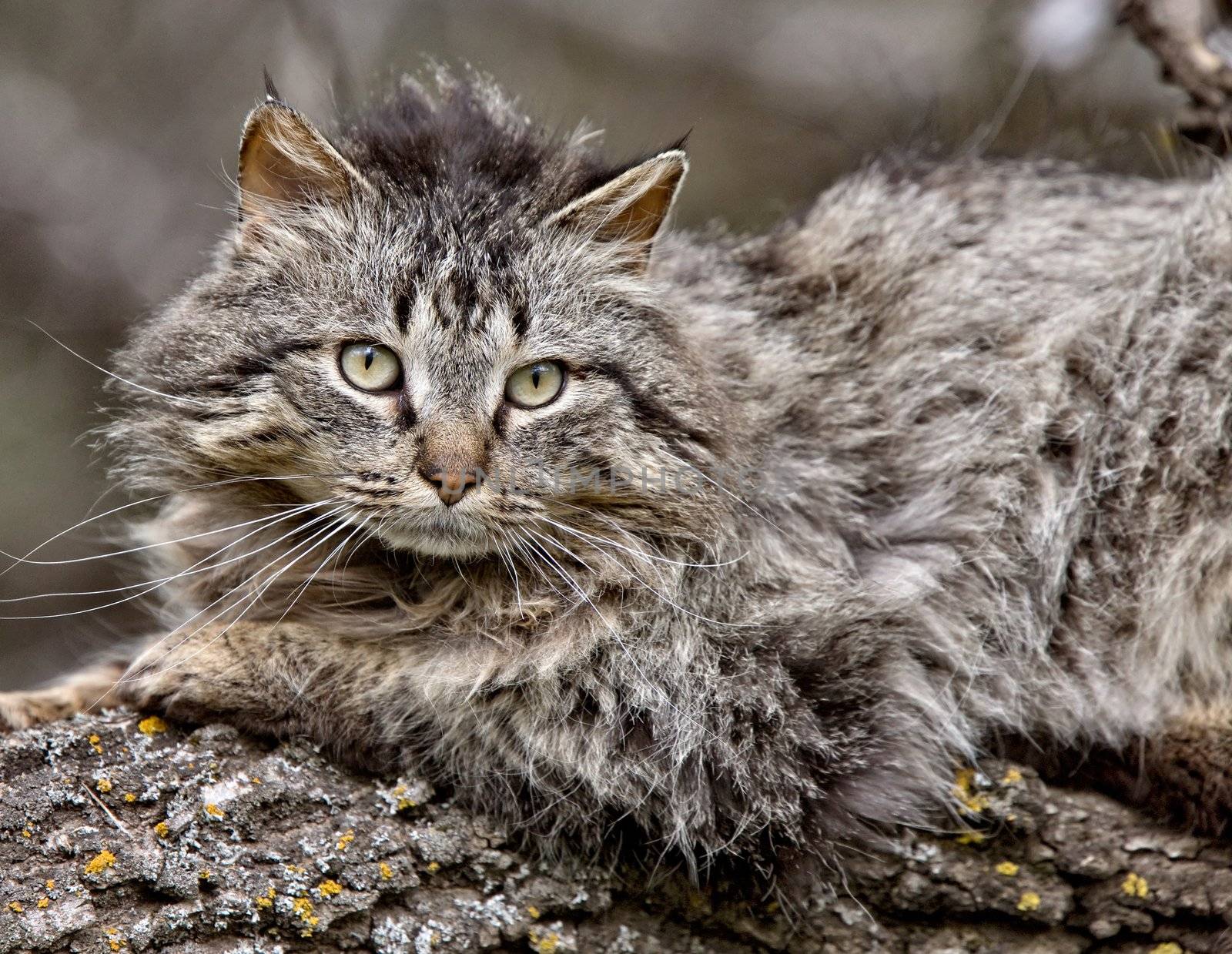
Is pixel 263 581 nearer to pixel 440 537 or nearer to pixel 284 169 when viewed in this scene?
pixel 440 537

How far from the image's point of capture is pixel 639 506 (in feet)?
10.0

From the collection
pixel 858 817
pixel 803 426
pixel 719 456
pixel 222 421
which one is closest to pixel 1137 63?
pixel 803 426

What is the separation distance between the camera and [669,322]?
3189 mm

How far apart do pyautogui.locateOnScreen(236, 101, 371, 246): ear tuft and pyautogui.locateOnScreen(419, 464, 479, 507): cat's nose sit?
81 centimetres

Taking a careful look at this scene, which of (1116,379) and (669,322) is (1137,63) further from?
(669,322)

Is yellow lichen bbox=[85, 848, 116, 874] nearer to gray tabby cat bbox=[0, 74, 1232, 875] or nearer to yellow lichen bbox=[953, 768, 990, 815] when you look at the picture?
gray tabby cat bbox=[0, 74, 1232, 875]

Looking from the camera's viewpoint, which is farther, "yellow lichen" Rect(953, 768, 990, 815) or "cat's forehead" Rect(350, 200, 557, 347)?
"yellow lichen" Rect(953, 768, 990, 815)

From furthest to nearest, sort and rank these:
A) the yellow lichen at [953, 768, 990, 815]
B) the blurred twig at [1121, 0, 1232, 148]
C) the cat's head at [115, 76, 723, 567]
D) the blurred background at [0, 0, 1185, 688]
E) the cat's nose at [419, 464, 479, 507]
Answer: the blurred background at [0, 0, 1185, 688], the blurred twig at [1121, 0, 1232, 148], the yellow lichen at [953, 768, 990, 815], the cat's head at [115, 76, 723, 567], the cat's nose at [419, 464, 479, 507]

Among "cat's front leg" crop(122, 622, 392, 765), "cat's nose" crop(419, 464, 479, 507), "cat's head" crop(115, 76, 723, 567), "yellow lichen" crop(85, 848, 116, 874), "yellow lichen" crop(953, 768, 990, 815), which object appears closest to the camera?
"yellow lichen" crop(85, 848, 116, 874)

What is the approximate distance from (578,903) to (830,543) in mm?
1173

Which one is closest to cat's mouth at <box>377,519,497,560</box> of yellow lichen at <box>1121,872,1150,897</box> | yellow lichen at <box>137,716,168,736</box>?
yellow lichen at <box>137,716,168,736</box>

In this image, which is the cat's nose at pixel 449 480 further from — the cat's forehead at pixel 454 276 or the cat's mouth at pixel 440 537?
the cat's forehead at pixel 454 276

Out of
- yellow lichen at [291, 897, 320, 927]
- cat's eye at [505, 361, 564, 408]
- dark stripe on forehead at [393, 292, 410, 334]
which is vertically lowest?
yellow lichen at [291, 897, 320, 927]

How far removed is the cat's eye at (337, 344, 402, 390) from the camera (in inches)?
113
